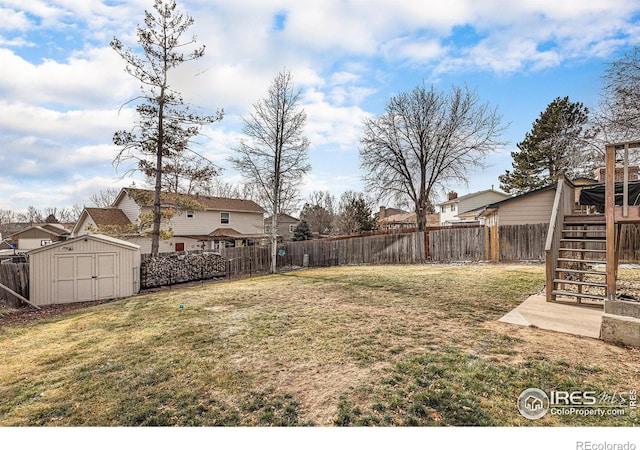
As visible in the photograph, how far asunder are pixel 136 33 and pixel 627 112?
1728cm

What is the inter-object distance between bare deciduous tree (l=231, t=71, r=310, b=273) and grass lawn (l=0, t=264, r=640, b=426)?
35.9 feet

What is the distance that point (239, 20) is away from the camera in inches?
218

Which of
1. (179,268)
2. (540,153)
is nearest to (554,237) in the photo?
(179,268)

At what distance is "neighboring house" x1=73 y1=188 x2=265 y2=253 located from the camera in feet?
68.5

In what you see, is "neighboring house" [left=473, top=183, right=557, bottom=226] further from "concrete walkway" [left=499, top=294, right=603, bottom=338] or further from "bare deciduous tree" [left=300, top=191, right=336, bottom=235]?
"bare deciduous tree" [left=300, top=191, right=336, bottom=235]

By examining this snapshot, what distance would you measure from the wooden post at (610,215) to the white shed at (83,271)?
1353cm

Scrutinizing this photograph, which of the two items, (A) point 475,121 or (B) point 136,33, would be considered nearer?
(B) point 136,33

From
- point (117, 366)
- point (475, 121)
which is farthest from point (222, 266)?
point (475, 121)

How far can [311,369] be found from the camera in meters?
3.28

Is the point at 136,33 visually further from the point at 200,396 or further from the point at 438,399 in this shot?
the point at 438,399

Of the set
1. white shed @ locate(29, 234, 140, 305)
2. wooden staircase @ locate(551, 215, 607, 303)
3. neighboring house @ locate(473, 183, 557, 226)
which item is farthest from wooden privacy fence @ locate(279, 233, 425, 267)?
white shed @ locate(29, 234, 140, 305)

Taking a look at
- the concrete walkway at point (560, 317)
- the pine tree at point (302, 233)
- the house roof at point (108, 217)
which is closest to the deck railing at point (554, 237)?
the concrete walkway at point (560, 317)

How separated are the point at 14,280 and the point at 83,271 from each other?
174 centimetres

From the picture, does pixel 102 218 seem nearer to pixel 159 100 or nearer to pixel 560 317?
pixel 159 100
